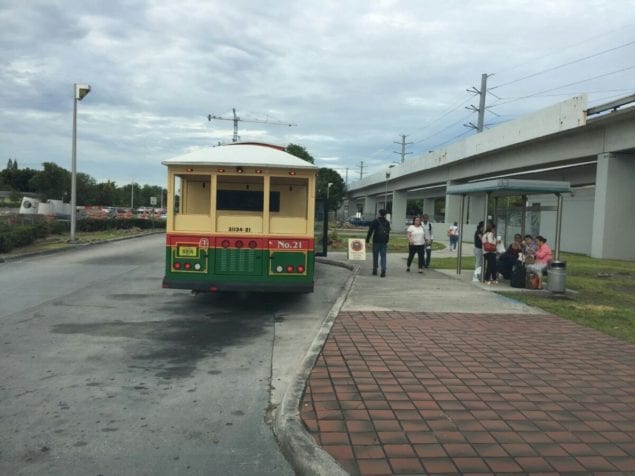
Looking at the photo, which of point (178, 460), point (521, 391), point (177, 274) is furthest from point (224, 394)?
point (177, 274)

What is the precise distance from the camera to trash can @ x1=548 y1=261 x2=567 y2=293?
1148 centimetres

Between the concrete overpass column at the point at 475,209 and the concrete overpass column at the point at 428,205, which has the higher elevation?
the concrete overpass column at the point at 428,205

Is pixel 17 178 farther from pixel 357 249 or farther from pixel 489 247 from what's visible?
pixel 489 247

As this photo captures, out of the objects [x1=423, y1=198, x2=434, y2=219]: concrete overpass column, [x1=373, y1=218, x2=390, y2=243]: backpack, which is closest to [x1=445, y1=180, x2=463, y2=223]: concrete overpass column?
[x1=373, y1=218, x2=390, y2=243]: backpack

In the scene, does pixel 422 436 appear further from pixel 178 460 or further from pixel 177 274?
pixel 177 274

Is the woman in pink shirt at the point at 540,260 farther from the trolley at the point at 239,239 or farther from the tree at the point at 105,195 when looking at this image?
the tree at the point at 105,195

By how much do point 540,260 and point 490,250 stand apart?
113 cm

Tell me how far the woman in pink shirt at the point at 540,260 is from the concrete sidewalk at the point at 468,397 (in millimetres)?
3518

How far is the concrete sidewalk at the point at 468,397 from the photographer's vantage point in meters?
3.85

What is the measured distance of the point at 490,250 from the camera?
13125 mm

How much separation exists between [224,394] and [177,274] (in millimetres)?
4508

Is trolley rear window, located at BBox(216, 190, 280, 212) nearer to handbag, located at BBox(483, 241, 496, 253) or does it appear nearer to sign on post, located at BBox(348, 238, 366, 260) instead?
handbag, located at BBox(483, 241, 496, 253)

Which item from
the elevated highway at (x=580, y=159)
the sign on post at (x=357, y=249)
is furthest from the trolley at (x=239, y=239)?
the elevated highway at (x=580, y=159)

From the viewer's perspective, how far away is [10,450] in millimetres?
4070
